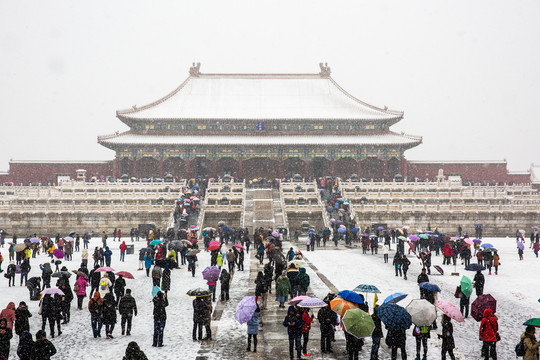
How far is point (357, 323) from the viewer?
9.53 metres

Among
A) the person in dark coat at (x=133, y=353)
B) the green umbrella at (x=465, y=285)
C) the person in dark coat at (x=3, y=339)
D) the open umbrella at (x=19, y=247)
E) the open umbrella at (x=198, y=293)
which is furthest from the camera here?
the open umbrella at (x=19, y=247)

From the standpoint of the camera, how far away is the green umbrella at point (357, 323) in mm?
9430

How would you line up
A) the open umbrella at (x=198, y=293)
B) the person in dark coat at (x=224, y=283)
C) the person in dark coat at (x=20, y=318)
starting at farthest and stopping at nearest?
the person in dark coat at (x=224, y=283), the open umbrella at (x=198, y=293), the person in dark coat at (x=20, y=318)

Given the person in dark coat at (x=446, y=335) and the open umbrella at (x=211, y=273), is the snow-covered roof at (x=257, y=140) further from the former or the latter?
the person in dark coat at (x=446, y=335)

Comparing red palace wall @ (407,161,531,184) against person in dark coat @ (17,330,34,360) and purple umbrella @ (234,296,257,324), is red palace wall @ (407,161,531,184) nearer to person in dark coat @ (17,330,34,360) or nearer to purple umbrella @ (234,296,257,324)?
purple umbrella @ (234,296,257,324)

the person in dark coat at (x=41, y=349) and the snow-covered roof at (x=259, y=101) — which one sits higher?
the snow-covered roof at (x=259, y=101)

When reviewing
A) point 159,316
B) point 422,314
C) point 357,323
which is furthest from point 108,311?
point 422,314

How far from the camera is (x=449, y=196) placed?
41469 mm

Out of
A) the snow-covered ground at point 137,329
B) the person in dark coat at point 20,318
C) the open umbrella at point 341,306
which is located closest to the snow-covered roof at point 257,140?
the snow-covered ground at point 137,329

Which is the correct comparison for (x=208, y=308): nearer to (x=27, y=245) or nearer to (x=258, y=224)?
(x=27, y=245)

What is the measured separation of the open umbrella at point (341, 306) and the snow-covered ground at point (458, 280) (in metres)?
2.12

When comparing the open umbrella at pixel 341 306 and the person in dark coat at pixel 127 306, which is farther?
the person in dark coat at pixel 127 306

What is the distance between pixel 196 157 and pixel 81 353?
147ft

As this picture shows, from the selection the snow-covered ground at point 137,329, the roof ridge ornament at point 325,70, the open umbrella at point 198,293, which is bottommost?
the snow-covered ground at point 137,329
